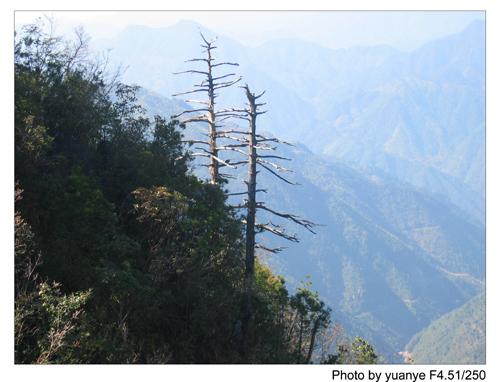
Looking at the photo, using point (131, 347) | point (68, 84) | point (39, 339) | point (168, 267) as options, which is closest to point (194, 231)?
point (168, 267)

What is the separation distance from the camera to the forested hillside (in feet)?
43.4

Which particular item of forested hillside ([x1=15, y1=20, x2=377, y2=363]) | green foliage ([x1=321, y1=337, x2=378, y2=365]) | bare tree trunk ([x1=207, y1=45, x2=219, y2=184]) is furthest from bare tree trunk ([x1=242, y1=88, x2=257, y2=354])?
bare tree trunk ([x1=207, y1=45, x2=219, y2=184])

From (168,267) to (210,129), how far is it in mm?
9265

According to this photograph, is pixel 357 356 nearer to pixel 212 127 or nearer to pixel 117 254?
pixel 117 254

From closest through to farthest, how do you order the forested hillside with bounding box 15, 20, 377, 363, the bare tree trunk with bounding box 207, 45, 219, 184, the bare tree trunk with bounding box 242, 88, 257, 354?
the forested hillside with bounding box 15, 20, 377, 363 → the bare tree trunk with bounding box 242, 88, 257, 354 → the bare tree trunk with bounding box 207, 45, 219, 184

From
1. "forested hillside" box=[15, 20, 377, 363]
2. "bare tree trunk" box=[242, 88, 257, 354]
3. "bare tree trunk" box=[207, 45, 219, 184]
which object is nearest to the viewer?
"forested hillside" box=[15, 20, 377, 363]

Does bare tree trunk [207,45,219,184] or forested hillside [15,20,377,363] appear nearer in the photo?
forested hillside [15,20,377,363]

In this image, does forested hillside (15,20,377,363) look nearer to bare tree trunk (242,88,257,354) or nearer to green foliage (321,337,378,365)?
green foliage (321,337,378,365)

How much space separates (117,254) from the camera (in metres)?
16.0

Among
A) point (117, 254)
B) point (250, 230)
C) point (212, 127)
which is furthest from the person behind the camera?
point (212, 127)

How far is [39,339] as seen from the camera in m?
12.6

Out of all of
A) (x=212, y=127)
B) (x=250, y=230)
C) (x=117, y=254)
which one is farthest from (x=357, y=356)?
(x=212, y=127)

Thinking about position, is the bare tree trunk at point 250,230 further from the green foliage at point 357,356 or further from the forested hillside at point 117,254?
the green foliage at point 357,356

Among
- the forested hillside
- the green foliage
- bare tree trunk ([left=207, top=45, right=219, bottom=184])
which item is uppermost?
bare tree trunk ([left=207, top=45, right=219, bottom=184])
